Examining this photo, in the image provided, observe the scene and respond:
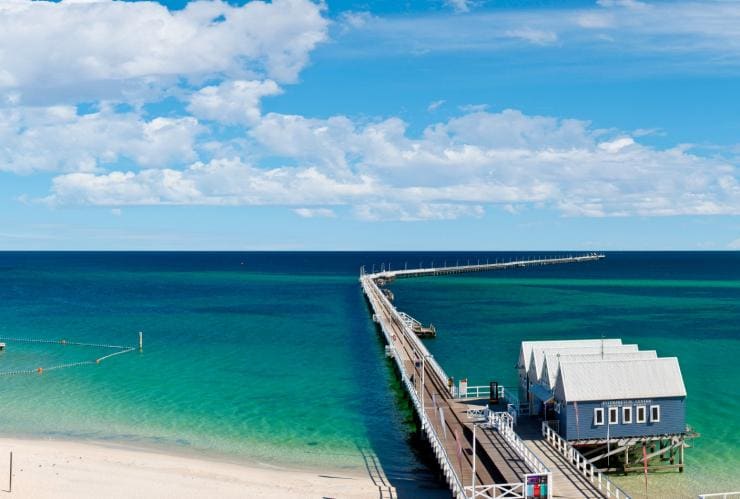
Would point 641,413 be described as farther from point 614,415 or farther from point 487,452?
point 487,452

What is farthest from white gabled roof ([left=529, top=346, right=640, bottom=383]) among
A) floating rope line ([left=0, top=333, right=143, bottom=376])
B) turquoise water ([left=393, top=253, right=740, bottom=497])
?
floating rope line ([left=0, top=333, right=143, bottom=376])

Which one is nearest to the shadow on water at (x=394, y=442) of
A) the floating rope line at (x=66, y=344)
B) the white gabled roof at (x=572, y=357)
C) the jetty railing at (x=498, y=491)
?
the jetty railing at (x=498, y=491)

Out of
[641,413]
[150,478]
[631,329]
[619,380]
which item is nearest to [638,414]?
[641,413]

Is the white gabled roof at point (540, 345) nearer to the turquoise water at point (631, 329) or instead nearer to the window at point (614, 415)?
the window at point (614, 415)

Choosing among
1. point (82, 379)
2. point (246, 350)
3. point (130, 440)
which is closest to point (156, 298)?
point (246, 350)


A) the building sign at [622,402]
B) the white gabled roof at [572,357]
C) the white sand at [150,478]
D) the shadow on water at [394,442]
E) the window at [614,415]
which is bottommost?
the white sand at [150,478]

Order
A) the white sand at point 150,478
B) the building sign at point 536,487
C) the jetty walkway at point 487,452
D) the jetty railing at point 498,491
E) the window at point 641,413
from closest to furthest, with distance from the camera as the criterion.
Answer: the building sign at point 536,487
the jetty railing at point 498,491
the jetty walkway at point 487,452
the white sand at point 150,478
the window at point 641,413

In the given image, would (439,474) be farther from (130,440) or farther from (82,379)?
(82,379)

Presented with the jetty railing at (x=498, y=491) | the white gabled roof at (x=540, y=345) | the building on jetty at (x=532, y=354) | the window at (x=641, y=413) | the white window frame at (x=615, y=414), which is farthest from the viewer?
the white gabled roof at (x=540, y=345)
